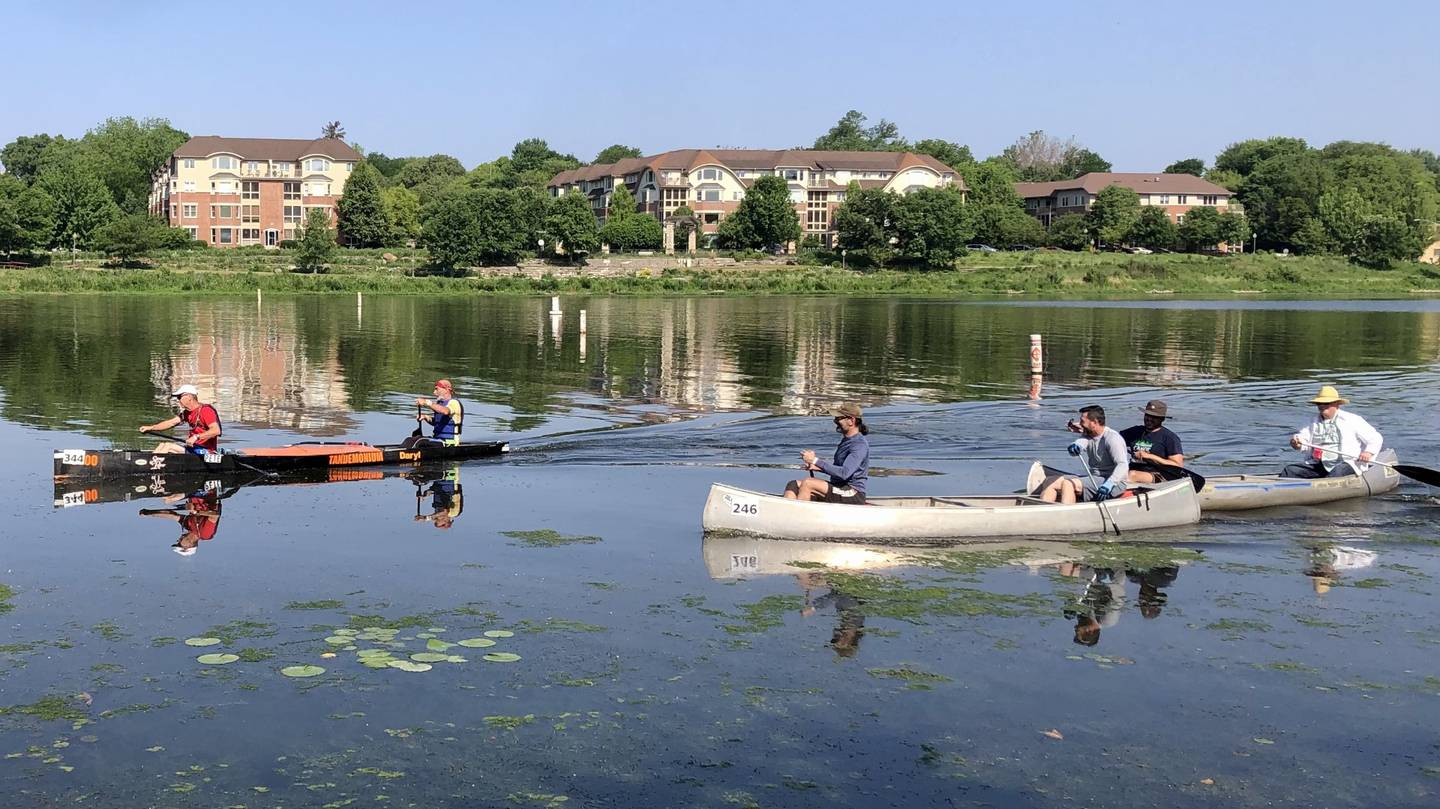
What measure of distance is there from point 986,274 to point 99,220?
281 ft

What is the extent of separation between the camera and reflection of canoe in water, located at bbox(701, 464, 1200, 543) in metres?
18.9

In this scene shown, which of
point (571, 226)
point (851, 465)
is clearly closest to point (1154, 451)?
point (851, 465)

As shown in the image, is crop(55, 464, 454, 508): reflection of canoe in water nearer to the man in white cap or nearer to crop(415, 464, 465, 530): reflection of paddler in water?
crop(415, 464, 465, 530): reflection of paddler in water

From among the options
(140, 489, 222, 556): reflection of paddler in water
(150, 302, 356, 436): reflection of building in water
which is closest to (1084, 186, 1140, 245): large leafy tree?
(150, 302, 356, 436): reflection of building in water

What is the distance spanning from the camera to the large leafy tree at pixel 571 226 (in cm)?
13138

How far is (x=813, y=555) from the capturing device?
18.4m

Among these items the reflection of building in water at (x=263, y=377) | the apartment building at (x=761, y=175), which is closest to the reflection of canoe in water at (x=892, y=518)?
the reflection of building in water at (x=263, y=377)

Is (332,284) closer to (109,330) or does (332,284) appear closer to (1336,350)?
(109,330)

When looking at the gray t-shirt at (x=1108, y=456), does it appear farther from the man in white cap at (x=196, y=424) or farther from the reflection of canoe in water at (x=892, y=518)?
the man in white cap at (x=196, y=424)

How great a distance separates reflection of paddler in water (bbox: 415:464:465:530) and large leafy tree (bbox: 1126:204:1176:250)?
13807cm

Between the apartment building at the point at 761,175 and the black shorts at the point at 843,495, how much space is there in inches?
5355

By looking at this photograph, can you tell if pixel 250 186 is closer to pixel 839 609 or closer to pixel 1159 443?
pixel 1159 443

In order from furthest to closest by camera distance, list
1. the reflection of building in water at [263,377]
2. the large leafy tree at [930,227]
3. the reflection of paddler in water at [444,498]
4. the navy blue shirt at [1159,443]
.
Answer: the large leafy tree at [930,227], the reflection of building in water at [263,377], the navy blue shirt at [1159,443], the reflection of paddler in water at [444,498]

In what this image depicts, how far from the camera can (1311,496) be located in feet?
74.0
